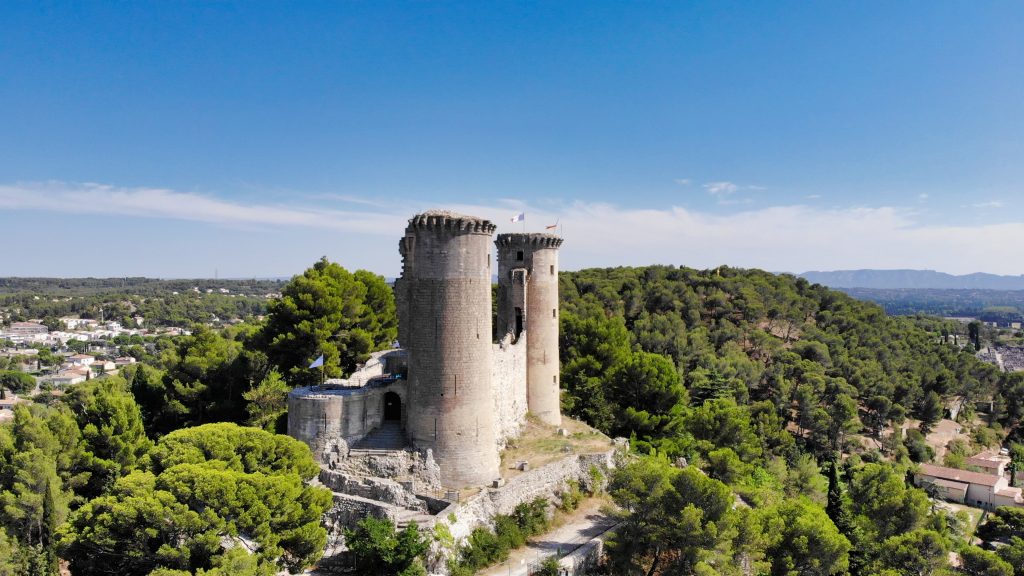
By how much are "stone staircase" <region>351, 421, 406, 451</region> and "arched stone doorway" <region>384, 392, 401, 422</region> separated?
1018 mm

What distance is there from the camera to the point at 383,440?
820 inches

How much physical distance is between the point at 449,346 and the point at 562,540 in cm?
738

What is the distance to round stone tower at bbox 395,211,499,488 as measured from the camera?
19.8m

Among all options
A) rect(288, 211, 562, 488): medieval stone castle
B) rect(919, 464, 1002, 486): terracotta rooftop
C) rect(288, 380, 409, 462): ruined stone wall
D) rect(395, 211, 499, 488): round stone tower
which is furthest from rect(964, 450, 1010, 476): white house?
rect(288, 380, 409, 462): ruined stone wall

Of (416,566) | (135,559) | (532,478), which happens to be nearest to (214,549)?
(135,559)

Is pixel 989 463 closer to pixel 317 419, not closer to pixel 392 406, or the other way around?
pixel 392 406

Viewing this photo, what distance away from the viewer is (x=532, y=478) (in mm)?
20797

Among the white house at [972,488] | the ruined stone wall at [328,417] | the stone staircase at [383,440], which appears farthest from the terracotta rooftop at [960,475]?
the ruined stone wall at [328,417]

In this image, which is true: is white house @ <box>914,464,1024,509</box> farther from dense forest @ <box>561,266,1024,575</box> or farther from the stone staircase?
the stone staircase

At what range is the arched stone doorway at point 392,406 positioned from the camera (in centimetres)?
2255

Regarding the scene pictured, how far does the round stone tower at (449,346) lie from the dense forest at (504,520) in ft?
9.37

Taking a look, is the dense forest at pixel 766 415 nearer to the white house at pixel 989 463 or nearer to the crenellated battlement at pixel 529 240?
the white house at pixel 989 463

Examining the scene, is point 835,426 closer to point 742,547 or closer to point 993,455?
point 993,455

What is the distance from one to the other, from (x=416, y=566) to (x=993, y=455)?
2337 inches
